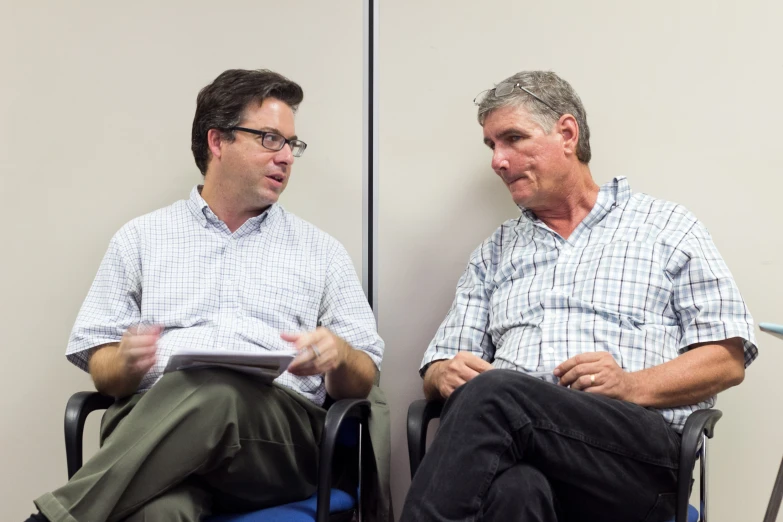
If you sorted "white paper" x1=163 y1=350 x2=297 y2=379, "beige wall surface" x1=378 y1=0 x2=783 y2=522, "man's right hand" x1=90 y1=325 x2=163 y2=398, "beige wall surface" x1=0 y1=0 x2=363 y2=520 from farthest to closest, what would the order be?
"beige wall surface" x1=0 y1=0 x2=363 y2=520 → "beige wall surface" x1=378 y1=0 x2=783 y2=522 → "man's right hand" x1=90 y1=325 x2=163 y2=398 → "white paper" x1=163 y1=350 x2=297 y2=379

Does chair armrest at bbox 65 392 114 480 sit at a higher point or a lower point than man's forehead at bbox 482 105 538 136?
lower

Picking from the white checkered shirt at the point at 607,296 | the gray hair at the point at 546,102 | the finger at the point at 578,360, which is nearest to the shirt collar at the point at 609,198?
the white checkered shirt at the point at 607,296

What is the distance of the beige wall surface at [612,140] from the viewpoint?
7.80ft

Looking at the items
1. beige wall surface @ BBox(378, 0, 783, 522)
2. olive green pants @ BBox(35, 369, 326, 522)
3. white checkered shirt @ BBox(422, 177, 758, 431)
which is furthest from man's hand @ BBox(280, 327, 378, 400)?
→ beige wall surface @ BBox(378, 0, 783, 522)

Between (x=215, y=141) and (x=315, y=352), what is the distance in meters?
0.83

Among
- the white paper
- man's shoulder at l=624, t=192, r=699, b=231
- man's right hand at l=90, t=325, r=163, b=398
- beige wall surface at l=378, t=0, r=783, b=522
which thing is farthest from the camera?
beige wall surface at l=378, t=0, r=783, b=522

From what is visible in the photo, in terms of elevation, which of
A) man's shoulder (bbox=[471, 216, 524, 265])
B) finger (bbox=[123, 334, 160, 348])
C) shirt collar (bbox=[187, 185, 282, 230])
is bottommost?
finger (bbox=[123, 334, 160, 348])

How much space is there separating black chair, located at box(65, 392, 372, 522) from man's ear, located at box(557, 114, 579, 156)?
0.93 m

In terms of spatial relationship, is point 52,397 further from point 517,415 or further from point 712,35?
point 712,35

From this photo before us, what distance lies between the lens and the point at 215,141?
2.42 meters

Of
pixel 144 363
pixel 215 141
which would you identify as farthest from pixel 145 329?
pixel 215 141

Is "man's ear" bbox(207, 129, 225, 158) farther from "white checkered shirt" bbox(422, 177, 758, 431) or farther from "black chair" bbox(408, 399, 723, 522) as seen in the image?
"black chair" bbox(408, 399, 723, 522)

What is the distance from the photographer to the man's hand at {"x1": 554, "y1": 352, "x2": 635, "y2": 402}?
1.84 m

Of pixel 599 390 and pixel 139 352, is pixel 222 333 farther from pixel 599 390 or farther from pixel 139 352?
pixel 599 390
